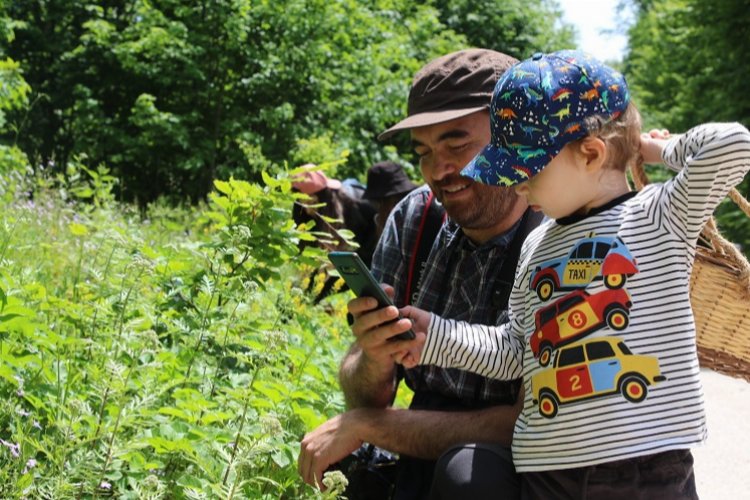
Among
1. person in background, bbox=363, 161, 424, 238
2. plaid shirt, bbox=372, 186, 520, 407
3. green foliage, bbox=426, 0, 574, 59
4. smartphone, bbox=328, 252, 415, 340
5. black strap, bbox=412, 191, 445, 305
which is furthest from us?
green foliage, bbox=426, 0, 574, 59

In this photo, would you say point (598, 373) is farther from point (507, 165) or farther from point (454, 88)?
point (454, 88)

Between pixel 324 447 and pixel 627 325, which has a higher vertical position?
pixel 627 325

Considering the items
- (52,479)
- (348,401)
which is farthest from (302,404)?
(52,479)

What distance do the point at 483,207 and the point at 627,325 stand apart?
0.78 m

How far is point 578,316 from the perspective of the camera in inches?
75.9

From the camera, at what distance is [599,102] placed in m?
1.98

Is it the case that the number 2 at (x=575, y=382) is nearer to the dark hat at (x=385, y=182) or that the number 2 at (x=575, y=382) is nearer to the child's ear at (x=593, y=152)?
the child's ear at (x=593, y=152)

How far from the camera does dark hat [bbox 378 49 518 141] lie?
106 inches

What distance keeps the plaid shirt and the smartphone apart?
0.43m

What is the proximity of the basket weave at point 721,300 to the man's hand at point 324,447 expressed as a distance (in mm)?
1017

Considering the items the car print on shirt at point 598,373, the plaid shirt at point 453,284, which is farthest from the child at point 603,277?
the plaid shirt at point 453,284

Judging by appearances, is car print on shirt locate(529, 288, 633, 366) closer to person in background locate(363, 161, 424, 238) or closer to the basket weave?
the basket weave

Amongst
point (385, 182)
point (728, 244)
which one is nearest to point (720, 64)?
point (385, 182)

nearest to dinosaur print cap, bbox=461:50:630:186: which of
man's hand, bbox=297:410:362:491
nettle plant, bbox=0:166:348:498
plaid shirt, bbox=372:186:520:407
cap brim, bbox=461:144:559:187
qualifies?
cap brim, bbox=461:144:559:187
